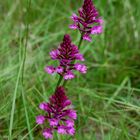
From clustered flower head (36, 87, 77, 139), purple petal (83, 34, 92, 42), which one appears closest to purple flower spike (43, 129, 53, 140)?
clustered flower head (36, 87, 77, 139)

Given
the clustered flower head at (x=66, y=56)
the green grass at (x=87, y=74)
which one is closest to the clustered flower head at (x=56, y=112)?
the clustered flower head at (x=66, y=56)

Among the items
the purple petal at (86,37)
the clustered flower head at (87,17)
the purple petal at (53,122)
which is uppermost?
the clustered flower head at (87,17)

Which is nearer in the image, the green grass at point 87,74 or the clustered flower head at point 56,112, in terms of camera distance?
the clustered flower head at point 56,112

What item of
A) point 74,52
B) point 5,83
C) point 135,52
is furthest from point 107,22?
point 74,52

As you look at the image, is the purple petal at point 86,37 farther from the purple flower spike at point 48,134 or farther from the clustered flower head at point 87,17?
the purple flower spike at point 48,134

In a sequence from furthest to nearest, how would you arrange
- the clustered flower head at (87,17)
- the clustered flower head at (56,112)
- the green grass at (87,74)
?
the green grass at (87,74), the clustered flower head at (87,17), the clustered flower head at (56,112)

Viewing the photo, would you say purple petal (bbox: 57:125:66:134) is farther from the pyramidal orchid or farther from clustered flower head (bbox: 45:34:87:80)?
clustered flower head (bbox: 45:34:87:80)

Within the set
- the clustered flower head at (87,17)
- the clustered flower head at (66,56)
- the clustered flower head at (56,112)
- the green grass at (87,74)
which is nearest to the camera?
the clustered flower head at (56,112)

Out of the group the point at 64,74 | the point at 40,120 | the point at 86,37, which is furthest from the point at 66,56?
the point at 40,120

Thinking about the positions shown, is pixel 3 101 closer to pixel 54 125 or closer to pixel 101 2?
pixel 54 125
